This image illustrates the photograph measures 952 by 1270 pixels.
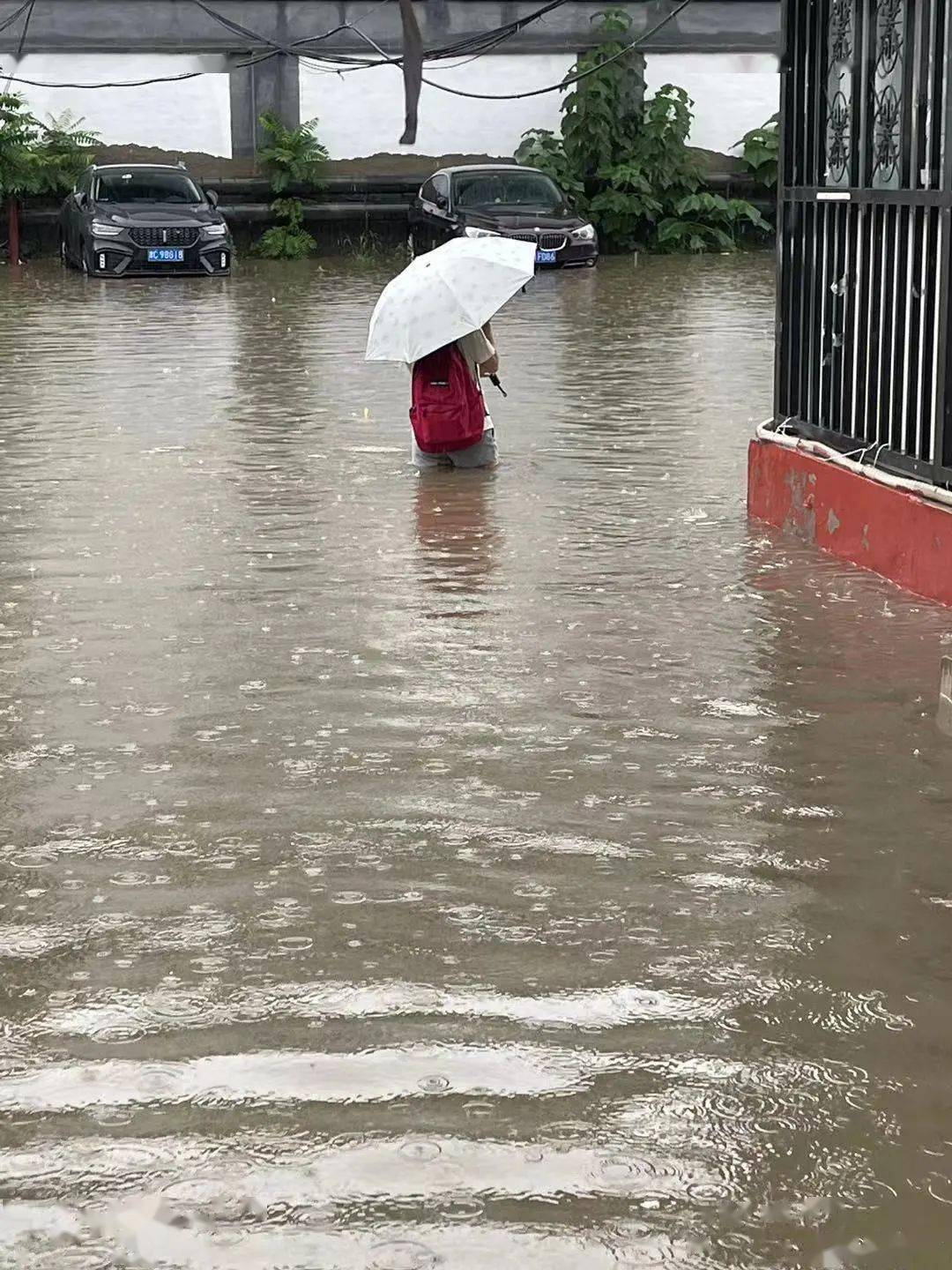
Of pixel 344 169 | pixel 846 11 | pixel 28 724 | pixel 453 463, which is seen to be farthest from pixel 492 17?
pixel 28 724

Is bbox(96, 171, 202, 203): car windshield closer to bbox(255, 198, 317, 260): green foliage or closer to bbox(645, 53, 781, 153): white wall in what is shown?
bbox(255, 198, 317, 260): green foliage

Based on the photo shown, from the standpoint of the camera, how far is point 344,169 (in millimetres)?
32344

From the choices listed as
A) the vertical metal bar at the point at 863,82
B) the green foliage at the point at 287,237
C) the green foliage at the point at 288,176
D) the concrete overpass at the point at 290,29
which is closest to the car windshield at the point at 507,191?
the green foliage at the point at 287,237

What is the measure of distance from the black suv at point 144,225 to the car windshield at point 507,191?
11.3 ft

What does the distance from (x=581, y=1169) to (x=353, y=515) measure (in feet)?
20.8

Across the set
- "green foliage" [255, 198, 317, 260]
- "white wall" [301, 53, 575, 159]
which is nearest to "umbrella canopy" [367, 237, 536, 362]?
"green foliage" [255, 198, 317, 260]

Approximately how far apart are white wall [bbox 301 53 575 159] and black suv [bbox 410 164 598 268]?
411 centimetres

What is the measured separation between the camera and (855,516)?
813 cm

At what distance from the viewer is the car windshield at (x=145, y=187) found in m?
27.0

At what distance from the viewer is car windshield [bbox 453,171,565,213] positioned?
27.7m

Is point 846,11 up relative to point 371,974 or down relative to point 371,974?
up

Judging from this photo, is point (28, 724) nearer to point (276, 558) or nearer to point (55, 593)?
point (55, 593)

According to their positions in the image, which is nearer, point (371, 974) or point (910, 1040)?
point (910, 1040)

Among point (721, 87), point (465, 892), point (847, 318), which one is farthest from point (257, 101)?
point (465, 892)
